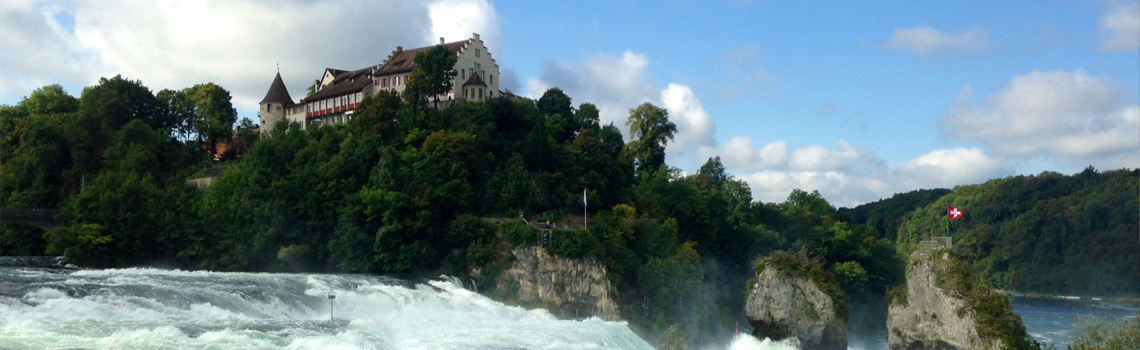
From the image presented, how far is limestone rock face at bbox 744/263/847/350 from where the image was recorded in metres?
50.2

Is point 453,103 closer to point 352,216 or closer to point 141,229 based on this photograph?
point 352,216

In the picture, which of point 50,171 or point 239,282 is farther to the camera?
point 50,171

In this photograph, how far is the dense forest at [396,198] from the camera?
180 feet

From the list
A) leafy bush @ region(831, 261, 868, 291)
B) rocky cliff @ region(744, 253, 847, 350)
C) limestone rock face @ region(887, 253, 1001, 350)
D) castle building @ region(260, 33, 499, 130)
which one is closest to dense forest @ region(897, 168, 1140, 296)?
leafy bush @ region(831, 261, 868, 291)

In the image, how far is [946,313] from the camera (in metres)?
43.7

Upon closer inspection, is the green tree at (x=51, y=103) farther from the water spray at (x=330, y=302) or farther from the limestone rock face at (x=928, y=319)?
the limestone rock face at (x=928, y=319)

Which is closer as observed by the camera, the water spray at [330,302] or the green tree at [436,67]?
the water spray at [330,302]

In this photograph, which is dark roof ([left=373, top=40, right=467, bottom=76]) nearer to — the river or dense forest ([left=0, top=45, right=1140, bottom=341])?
dense forest ([left=0, top=45, right=1140, bottom=341])

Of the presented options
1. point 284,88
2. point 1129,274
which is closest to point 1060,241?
point 1129,274

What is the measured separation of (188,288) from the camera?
38656 mm

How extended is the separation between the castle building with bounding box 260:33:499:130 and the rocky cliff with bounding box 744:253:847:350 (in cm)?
3509

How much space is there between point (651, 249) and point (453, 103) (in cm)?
2050

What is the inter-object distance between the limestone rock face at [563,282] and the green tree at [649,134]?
37.1 m

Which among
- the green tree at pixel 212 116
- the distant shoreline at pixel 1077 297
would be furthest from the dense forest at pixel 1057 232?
the green tree at pixel 212 116
